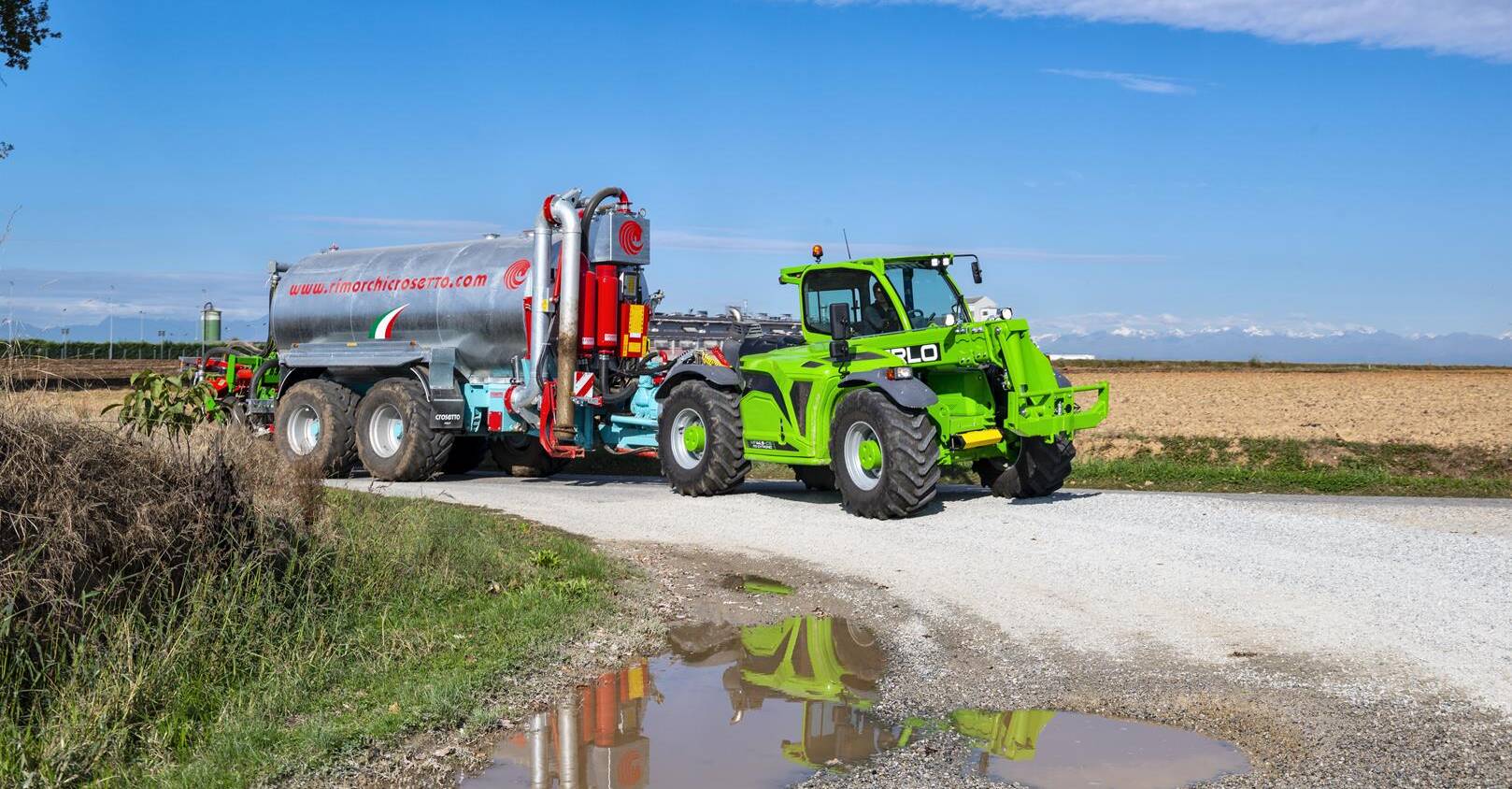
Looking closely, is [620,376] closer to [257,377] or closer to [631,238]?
[631,238]

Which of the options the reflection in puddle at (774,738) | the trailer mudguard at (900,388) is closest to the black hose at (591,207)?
the trailer mudguard at (900,388)

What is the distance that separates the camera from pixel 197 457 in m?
8.81

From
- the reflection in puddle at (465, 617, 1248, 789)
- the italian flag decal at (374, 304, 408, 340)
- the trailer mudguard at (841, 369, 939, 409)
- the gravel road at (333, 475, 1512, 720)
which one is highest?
the italian flag decal at (374, 304, 408, 340)

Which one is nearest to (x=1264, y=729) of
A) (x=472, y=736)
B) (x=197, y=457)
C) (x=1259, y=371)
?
(x=472, y=736)

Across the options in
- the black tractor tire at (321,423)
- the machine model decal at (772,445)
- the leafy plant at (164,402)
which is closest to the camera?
the leafy plant at (164,402)

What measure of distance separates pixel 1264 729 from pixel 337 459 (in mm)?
15013

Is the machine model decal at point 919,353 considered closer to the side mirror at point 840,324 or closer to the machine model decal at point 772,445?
the side mirror at point 840,324

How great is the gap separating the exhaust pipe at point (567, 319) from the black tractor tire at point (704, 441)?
4.15 ft

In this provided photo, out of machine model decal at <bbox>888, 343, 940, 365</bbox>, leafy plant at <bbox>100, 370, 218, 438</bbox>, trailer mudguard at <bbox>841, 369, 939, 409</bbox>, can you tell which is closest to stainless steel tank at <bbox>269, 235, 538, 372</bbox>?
trailer mudguard at <bbox>841, 369, 939, 409</bbox>

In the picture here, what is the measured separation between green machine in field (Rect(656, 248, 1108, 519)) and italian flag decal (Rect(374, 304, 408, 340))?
15.6 feet

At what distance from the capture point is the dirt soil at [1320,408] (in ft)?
79.5

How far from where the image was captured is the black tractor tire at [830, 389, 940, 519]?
13359 mm

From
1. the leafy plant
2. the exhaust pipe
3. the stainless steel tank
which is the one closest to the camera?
the leafy plant

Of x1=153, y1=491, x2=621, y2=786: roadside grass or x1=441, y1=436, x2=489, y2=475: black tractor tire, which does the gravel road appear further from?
Answer: x1=441, y1=436, x2=489, y2=475: black tractor tire
